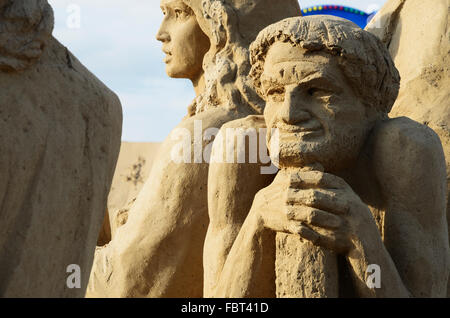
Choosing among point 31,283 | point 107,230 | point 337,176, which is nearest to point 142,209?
point 107,230

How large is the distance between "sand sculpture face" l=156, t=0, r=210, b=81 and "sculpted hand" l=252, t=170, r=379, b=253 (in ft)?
8.20

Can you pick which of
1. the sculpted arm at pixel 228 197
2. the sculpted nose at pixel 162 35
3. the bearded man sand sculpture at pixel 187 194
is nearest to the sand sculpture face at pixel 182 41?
the sculpted nose at pixel 162 35

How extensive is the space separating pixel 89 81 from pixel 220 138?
111cm

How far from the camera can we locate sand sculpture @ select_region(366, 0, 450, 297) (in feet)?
20.8

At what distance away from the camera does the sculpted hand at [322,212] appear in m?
4.55

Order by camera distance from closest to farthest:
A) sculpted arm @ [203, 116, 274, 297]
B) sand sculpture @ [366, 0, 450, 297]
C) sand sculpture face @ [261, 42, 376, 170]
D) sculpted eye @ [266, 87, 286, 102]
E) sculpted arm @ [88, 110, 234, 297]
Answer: sand sculpture face @ [261, 42, 376, 170], sculpted eye @ [266, 87, 286, 102], sculpted arm @ [203, 116, 274, 297], sculpted arm @ [88, 110, 234, 297], sand sculpture @ [366, 0, 450, 297]

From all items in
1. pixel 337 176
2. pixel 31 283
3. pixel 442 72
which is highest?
pixel 442 72

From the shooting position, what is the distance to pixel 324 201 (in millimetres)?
4559

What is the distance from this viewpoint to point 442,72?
21.4 feet

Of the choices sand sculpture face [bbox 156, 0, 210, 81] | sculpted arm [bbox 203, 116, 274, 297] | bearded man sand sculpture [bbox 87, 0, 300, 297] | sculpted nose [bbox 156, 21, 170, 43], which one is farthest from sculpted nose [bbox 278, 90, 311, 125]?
sculpted nose [bbox 156, 21, 170, 43]

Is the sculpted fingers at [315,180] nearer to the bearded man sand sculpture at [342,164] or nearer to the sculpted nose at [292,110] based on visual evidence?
the bearded man sand sculpture at [342,164]

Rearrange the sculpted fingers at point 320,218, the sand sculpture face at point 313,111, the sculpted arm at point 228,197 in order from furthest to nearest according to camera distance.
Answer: the sculpted arm at point 228,197 → the sand sculpture face at point 313,111 → the sculpted fingers at point 320,218

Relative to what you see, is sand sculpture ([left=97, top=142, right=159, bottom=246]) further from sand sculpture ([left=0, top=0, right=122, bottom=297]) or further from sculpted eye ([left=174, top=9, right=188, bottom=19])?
sand sculpture ([left=0, top=0, right=122, bottom=297])

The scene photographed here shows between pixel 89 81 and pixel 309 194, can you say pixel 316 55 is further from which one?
pixel 89 81
